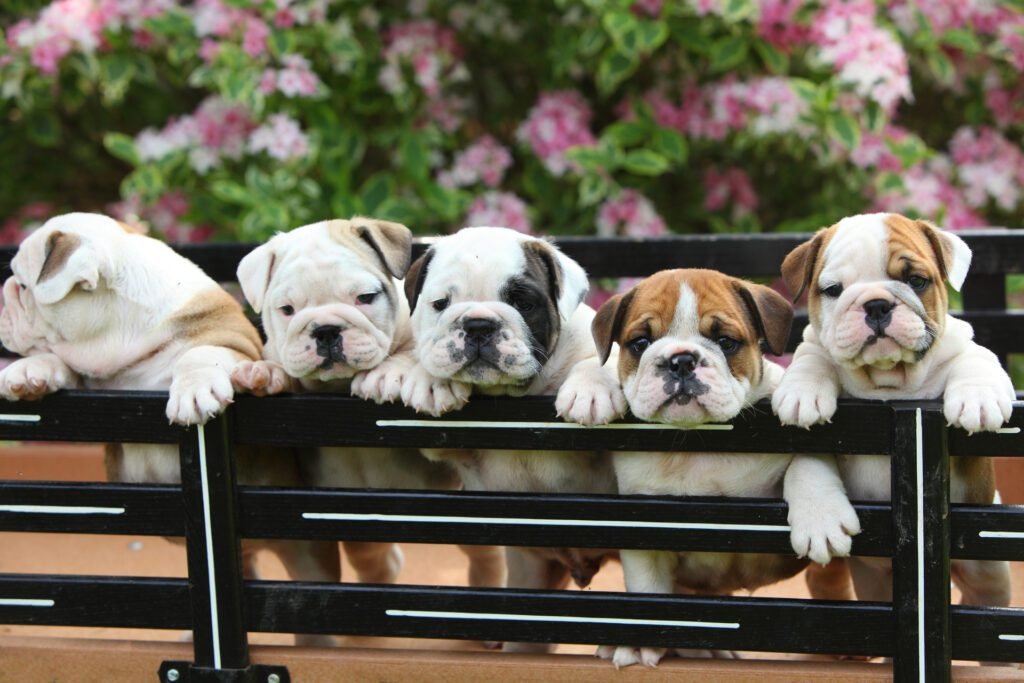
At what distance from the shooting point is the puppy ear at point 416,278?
2869 millimetres

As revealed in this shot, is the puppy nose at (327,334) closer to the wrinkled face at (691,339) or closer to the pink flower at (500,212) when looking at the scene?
the wrinkled face at (691,339)

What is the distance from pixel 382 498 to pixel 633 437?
546 millimetres

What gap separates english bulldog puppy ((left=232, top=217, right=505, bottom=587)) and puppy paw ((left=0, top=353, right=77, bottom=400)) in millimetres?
430

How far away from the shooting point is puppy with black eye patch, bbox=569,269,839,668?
2.54 metres

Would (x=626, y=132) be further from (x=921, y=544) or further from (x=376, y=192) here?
(x=921, y=544)

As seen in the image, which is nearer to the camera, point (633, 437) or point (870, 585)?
point (633, 437)

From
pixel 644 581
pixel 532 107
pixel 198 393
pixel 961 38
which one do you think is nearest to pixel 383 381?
pixel 198 393

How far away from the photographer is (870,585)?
114 inches

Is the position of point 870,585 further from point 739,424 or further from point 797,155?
point 797,155

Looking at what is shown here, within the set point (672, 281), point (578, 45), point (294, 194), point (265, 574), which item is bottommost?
point (265, 574)

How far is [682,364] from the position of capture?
8.05 feet

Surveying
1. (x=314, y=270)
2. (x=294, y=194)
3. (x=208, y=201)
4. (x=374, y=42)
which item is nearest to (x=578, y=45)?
(x=374, y=42)

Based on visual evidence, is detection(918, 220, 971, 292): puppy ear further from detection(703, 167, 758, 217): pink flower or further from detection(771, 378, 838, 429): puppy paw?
detection(703, 167, 758, 217): pink flower

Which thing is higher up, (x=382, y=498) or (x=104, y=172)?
(x=104, y=172)
